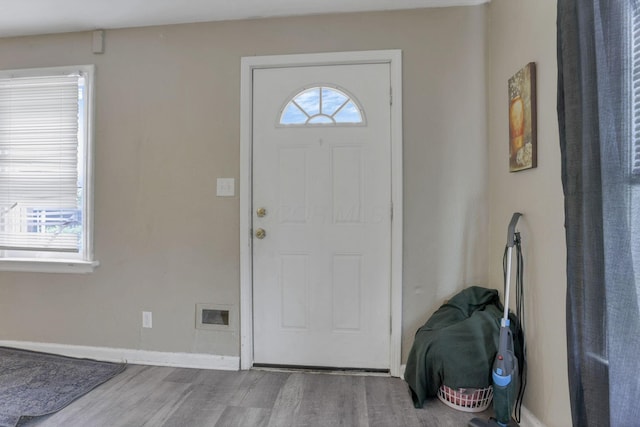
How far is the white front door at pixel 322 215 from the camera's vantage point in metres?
1.94

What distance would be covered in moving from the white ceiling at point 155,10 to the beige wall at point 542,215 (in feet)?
1.84

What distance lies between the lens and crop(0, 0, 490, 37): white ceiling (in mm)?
1860

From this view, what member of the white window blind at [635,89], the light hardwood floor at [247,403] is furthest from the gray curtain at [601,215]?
the light hardwood floor at [247,403]

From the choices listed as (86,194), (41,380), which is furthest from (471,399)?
(86,194)

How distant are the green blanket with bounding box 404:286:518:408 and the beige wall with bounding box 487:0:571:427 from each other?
195mm

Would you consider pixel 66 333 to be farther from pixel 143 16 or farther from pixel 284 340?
pixel 143 16

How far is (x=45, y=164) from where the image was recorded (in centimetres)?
217

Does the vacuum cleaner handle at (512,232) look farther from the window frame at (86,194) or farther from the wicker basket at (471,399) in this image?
the window frame at (86,194)

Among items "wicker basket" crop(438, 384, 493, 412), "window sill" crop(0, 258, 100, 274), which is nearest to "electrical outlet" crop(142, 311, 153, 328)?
"window sill" crop(0, 258, 100, 274)

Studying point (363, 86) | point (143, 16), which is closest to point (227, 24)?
point (143, 16)

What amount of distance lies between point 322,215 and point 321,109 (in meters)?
0.68

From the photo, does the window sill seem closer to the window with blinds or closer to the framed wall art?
the window with blinds

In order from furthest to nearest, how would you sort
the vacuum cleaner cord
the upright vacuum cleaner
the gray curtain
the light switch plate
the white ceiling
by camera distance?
the light switch plate → the white ceiling → the vacuum cleaner cord → the upright vacuum cleaner → the gray curtain

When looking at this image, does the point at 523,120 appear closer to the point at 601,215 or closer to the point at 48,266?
the point at 601,215
